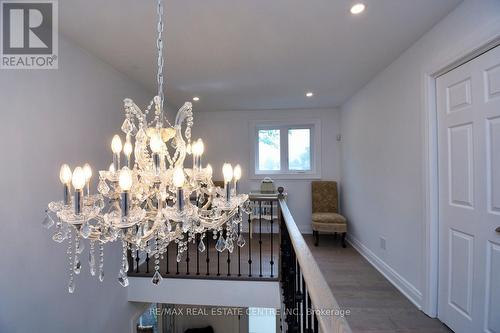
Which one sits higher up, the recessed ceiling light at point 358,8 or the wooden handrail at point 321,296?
the recessed ceiling light at point 358,8

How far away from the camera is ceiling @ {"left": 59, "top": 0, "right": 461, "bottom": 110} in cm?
169

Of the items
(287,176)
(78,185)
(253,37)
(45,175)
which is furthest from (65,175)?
(287,176)

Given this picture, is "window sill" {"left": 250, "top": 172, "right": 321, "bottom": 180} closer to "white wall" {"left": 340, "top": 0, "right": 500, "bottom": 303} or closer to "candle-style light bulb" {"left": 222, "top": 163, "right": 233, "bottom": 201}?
"white wall" {"left": 340, "top": 0, "right": 500, "bottom": 303}

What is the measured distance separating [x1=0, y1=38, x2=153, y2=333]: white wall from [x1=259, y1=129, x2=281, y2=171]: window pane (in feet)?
9.69

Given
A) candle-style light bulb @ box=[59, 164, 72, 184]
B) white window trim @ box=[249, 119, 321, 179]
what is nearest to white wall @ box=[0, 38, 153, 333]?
candle-style light bulb @ box=[59, 164, 72, 184]

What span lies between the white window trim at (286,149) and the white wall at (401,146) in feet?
3.19

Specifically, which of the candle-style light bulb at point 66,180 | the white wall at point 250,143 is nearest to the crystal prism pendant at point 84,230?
the candle-style light bulb at point 66,180

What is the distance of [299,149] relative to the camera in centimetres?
484

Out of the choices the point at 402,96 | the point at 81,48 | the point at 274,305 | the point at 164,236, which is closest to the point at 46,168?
the point at 81,48

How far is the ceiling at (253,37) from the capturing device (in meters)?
1.69

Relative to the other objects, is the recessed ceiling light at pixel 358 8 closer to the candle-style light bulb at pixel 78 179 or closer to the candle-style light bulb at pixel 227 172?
the candle-style light bulb at pixel 227 172

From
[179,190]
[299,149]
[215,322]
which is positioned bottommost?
[215,322]

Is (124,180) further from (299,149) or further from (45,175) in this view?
(299,149)

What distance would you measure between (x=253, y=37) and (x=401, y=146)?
1892 millimetres
